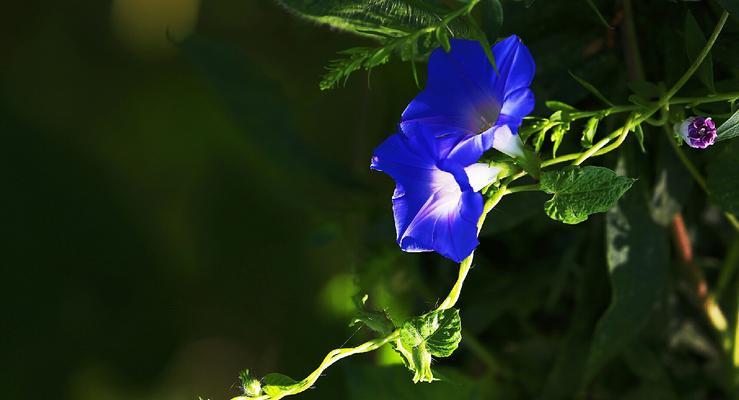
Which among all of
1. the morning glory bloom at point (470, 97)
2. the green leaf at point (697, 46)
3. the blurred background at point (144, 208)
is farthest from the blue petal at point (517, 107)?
the blurred background at point (144, 208)

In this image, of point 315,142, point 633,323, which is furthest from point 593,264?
point 315,142

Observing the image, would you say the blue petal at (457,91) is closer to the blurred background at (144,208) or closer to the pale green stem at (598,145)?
the pale green stem at (598,145)

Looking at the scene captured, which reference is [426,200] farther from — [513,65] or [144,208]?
[144,208]

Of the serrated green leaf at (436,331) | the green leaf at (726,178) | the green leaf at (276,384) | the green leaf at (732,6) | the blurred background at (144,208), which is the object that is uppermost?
the green leaf at (732,6)

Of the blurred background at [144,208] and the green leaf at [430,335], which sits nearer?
the green leaf at [430,335]

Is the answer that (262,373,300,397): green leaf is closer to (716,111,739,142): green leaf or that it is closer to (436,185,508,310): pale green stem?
(436,185,508,310): pale green stem

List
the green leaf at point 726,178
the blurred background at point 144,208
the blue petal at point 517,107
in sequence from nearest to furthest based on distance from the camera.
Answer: the blue petal at point 517,107, the green leaf at point 726,178, the blurred background at point 144,208

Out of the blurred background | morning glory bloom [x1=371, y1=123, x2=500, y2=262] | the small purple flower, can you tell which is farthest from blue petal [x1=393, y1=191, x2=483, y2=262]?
the blurred background
